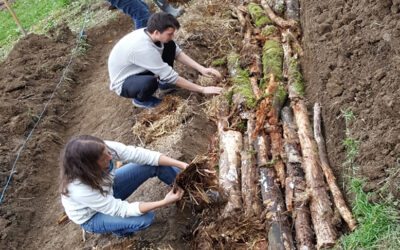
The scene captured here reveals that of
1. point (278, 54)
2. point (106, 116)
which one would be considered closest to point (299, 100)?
point (278, 54)

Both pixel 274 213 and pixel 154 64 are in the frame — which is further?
pixel 154 64

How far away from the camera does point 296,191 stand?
3.08 metres

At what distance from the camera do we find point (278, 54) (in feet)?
15.2

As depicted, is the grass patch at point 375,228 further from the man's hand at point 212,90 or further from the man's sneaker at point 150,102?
the man's sneaker at point 150,102

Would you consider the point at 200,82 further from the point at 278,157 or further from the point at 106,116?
the point at 278,157

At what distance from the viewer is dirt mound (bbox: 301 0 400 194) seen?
266 cm

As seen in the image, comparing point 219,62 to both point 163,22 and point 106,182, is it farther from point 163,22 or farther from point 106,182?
point 106,182

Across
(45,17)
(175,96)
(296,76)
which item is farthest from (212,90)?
(45,17)

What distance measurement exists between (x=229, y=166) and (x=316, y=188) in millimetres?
984

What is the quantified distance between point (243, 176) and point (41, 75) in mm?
4854

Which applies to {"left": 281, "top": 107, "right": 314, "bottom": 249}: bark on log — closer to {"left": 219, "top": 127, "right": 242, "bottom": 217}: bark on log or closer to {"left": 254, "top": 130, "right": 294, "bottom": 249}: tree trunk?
{"left": 254, "top": 130, "right": 294, "bottom": 249}: tree trunk

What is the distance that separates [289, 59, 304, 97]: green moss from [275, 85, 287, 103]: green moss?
0.14m

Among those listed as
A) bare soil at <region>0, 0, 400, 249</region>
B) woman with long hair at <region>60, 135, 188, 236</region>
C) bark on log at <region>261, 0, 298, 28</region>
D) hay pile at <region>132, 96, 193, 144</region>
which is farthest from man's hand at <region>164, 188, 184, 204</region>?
bark on log at <region>261, 0, 298, 28</region>

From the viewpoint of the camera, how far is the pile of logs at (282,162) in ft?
9.34
